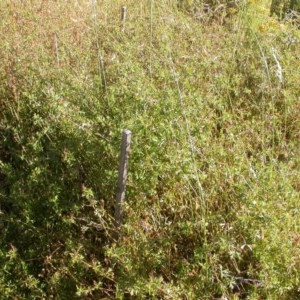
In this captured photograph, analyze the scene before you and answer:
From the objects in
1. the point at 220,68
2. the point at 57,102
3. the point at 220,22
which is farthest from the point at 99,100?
the point at 220,22

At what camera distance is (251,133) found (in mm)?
2828

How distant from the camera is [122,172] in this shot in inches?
81.8

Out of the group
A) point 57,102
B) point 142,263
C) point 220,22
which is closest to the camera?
point 142,263

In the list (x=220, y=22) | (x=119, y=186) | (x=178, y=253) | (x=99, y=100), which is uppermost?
(x=220, y=22)

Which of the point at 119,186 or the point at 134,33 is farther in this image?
the point at 134,33

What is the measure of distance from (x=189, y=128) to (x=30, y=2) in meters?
2.62

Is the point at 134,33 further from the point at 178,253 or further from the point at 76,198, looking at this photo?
the point at 178,253

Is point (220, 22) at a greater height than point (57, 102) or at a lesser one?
greater

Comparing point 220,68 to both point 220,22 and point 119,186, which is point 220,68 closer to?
point 220,22

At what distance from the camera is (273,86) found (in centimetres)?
335

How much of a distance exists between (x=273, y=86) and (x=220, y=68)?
440 millimetres

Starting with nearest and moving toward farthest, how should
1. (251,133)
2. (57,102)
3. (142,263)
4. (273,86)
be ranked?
1. (142,263)
2. (57,102)
3. (251,133)
4. (273,86)

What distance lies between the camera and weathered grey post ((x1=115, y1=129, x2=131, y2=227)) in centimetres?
197

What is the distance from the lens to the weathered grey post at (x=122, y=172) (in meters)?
1.97
